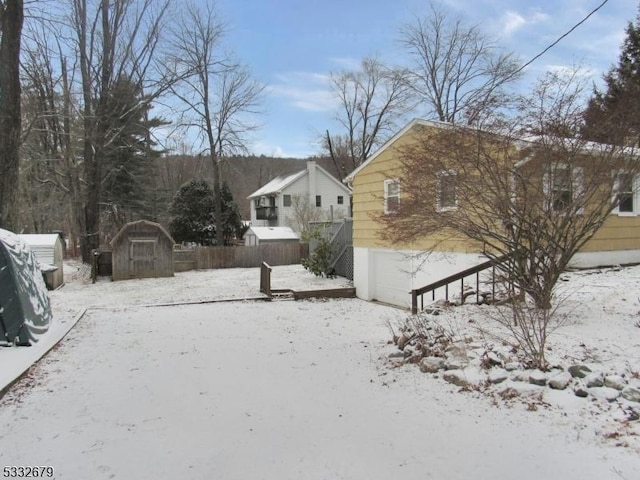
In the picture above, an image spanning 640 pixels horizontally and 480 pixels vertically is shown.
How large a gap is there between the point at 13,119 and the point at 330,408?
7.51m

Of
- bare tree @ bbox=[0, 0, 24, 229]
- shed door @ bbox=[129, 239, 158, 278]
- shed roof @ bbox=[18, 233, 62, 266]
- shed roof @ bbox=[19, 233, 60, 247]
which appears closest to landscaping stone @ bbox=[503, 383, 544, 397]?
bare tree @ bbox=[0, 0, 24, 229]

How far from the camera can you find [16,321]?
18.8ft

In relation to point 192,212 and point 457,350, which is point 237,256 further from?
point 457,350

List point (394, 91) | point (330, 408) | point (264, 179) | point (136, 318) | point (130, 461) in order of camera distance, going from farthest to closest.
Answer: point (264, 179) → point (394, 91) → point (136, 318) → point (330, 408) → point (130, 461)

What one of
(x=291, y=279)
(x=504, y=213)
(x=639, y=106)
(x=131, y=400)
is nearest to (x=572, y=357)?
(x=504, y=213)

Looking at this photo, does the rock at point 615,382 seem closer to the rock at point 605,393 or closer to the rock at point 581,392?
the rock at point 605,393

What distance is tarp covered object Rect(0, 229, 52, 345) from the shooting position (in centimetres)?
562

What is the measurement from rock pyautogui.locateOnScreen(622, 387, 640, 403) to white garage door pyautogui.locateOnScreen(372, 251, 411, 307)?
31.3 feet

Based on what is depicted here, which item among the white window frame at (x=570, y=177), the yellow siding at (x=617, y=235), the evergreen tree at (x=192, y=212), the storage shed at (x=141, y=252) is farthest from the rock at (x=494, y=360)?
the evergreen tree at (x=192, y=212)

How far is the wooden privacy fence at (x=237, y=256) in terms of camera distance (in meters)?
22.6

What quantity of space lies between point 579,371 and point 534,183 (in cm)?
275

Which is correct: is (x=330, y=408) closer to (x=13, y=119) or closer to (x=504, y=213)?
(x=504, y=213)

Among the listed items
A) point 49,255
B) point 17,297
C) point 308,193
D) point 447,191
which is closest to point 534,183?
point 447,191

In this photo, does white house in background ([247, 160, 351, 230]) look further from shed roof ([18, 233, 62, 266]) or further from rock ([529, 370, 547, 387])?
rock ([529, 370, 547, 387])
